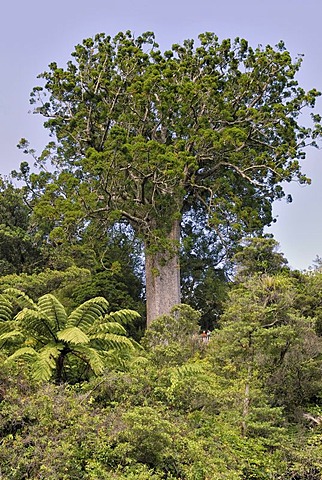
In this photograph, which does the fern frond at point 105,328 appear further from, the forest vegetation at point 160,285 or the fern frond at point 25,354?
the fern frond at point 25,354

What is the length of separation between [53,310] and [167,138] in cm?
1172

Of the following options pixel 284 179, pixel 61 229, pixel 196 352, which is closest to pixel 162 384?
pixel 196 352

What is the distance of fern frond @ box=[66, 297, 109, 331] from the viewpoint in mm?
8594

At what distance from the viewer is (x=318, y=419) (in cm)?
879

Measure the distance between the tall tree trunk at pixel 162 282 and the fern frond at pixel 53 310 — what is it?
7949 mm

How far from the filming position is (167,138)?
61.4ft

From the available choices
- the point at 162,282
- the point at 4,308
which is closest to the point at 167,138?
the point at 162,282

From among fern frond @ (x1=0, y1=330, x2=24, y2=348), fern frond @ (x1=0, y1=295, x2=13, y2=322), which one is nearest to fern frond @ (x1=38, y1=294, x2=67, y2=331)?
fern frond @ (x1=0, y1=330, x2=24, y2=348)

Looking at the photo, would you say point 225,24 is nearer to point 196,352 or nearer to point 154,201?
point 154,201

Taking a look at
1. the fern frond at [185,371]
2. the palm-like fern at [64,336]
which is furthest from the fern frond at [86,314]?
the fern frond at [185,371]

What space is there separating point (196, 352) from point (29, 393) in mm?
4175

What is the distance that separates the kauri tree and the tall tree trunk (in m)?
0.03

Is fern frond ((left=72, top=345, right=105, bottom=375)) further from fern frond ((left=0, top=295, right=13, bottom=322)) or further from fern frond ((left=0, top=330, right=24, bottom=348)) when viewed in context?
fern frond ((left=0, top=295, right=13, bottom=322))

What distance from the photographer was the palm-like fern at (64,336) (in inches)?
299
